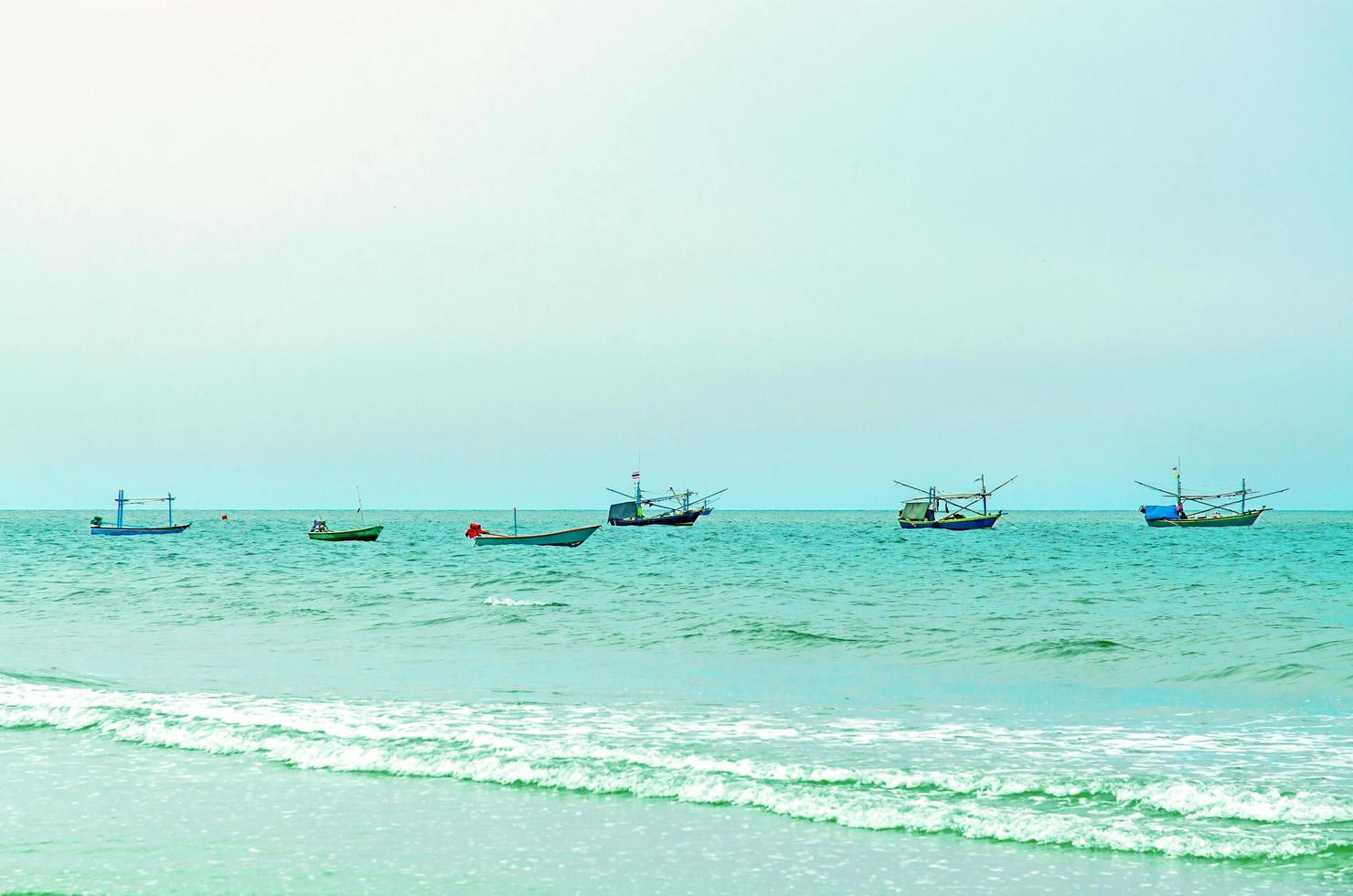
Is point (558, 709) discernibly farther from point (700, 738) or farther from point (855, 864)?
point (855, 864)

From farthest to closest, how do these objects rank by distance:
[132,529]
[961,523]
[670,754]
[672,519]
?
[672,519], [961,523], [132,529], [670,754]

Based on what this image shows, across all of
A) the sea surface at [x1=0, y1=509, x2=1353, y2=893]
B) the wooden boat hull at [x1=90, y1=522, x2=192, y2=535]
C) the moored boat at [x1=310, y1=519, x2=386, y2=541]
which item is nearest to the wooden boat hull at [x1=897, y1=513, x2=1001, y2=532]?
the moored boat at [x1=310, y1=519, x2=386, y2=541]

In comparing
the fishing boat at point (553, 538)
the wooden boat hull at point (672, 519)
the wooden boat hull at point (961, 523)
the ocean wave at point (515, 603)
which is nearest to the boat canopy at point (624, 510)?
the wooden boat hull at point (672, 519)

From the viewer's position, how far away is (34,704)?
1505 cm

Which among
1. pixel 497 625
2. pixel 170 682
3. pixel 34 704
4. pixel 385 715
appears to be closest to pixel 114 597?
pixel 497 625

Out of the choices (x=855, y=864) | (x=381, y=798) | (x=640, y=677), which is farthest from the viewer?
(x=640, y=677)

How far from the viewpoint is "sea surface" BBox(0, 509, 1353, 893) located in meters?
8.50

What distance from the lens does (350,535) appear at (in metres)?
107

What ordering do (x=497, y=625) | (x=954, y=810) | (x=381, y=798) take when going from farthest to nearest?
1. (x=497, y=625)
2. (x=381, y=798)
3. (x=954, y=810)

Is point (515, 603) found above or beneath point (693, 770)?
beneath

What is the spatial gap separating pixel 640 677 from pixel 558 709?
4.06 metres

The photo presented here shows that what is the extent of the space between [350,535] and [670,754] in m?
100

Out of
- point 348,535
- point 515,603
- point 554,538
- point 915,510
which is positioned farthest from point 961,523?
point 515,603

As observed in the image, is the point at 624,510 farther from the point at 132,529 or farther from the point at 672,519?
the point at 132,529
